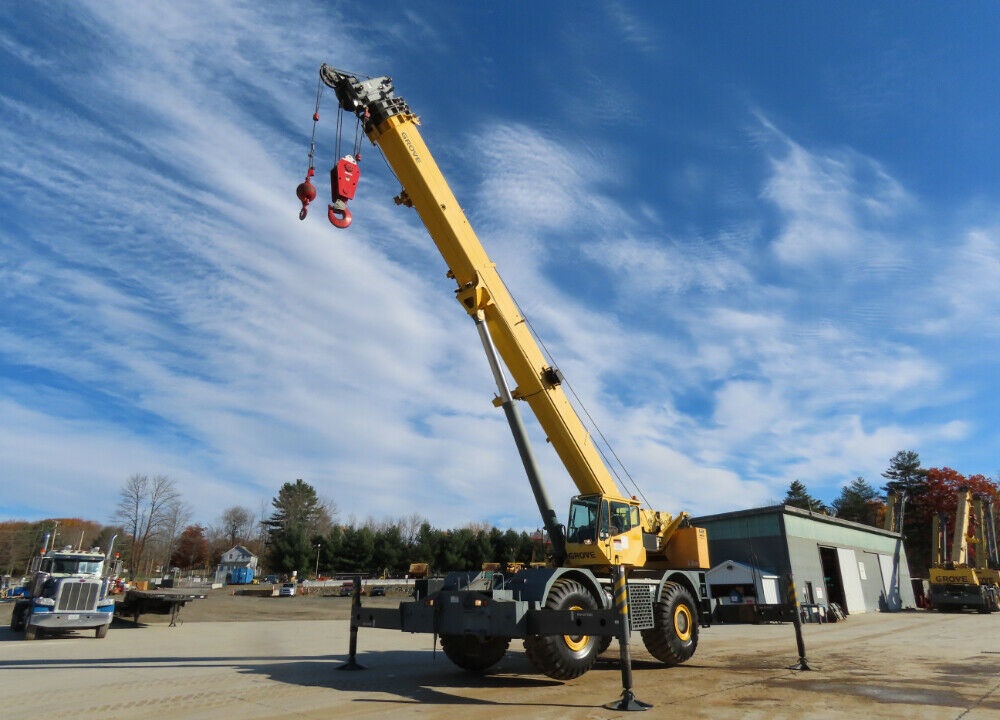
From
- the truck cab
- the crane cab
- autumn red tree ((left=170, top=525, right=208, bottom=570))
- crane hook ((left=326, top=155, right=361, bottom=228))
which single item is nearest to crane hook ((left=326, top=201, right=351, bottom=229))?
crane hook ((left=326, top=155, right=361, bottom=228))

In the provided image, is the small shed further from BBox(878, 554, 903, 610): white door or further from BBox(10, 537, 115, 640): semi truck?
BBox(878, 554, 903, 610): white door

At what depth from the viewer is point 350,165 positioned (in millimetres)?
10391

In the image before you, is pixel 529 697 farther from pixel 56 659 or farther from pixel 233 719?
pixel 56 659

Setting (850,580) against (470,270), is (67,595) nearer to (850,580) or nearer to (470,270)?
(470,270)

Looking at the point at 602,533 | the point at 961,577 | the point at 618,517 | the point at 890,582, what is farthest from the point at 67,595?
the point at 890,582

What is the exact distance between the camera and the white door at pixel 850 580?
3381 centimetres

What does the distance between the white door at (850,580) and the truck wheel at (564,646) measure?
30.6 metres

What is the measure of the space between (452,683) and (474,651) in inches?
38.4

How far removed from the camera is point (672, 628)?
36.1 ft

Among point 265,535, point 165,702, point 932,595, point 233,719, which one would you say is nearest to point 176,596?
point 165,702

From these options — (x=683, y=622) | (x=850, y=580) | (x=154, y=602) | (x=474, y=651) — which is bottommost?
(x=474, y=651)

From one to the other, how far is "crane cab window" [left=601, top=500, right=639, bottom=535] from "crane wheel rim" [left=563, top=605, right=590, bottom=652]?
65.4 inches

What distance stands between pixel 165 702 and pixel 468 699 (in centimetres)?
376

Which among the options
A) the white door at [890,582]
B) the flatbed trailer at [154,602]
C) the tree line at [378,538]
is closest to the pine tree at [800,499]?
the tree line at [378,538]
